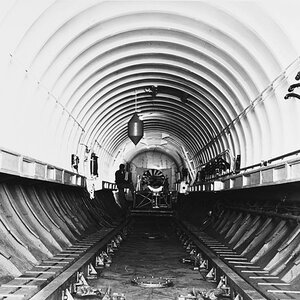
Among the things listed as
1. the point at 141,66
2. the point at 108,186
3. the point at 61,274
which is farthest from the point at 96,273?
the point at 108,186

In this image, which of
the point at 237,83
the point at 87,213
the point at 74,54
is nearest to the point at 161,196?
the point at 87,213

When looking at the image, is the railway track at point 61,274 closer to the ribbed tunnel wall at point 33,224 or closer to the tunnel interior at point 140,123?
the tunnel interior at point 140,123

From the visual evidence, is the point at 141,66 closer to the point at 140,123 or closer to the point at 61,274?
the point at 140,123

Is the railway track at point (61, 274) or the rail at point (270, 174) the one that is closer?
the railway track at point (61, 274)

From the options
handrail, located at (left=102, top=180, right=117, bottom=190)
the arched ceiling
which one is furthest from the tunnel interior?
handrail, located at (left=102, top=180, right=117, bottom=190)

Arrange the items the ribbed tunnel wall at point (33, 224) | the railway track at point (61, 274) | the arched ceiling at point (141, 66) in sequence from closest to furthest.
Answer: the railway track at point (61, 274) < the ribbed tunnel wall at point (33, 224) < the arched ceiling at point (141, 66)

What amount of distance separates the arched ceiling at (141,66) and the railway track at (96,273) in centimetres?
221

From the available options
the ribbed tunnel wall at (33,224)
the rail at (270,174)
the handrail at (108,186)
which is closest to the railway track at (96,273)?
the ribbed tunnel wall at (33,224)

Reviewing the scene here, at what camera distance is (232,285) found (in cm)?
735

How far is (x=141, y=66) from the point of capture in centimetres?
1416

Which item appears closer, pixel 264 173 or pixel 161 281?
pixel 161 281

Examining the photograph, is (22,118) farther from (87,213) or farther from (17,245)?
(87,213)

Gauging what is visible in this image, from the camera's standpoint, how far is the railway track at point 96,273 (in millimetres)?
6019

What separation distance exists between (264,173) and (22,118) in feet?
14.8
